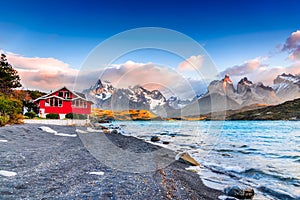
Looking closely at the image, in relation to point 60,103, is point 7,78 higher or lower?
higher

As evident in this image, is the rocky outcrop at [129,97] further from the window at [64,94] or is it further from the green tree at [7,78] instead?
the green tree at [7,78]

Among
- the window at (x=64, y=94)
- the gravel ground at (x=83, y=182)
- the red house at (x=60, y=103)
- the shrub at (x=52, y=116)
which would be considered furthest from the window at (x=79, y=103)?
the gravel ground at (x=83, y=182)

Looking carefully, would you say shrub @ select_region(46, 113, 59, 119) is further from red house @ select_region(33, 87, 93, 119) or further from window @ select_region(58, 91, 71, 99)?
window @ select_region(58, 91, 71, 99)

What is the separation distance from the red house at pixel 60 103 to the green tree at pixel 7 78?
4.30m

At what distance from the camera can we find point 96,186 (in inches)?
234

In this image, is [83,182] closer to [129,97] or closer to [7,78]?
[129,97]

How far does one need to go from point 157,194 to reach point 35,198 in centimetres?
283

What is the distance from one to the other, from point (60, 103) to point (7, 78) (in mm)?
8894

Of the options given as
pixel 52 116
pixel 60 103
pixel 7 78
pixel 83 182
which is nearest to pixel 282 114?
pixel 60 103

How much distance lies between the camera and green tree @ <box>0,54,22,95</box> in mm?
36031

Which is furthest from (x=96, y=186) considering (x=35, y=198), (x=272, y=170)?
(x=272, y=170)

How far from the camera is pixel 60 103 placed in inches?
1549

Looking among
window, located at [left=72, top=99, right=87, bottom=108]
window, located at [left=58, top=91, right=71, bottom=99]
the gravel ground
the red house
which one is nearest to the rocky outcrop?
window, located at [left=72, top=99, right=87, bottom=108]

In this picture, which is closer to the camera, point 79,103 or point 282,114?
point 79,103
